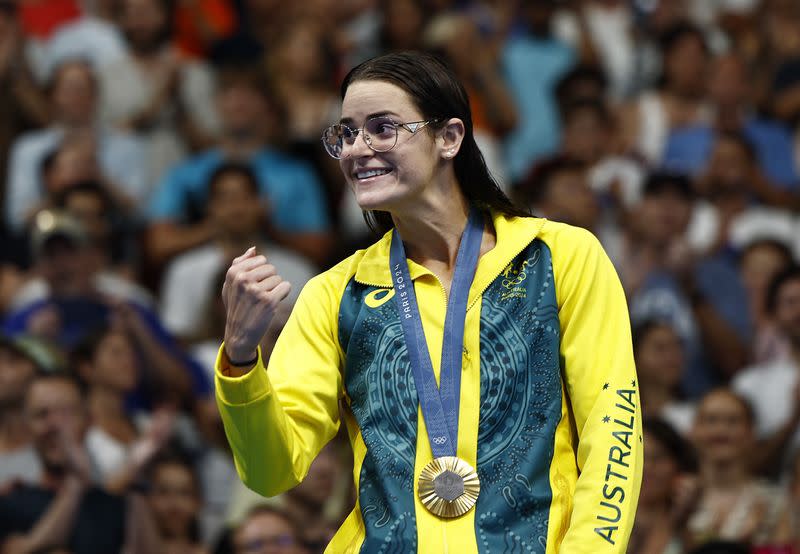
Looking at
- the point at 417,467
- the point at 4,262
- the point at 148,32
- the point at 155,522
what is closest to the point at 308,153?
the point at 148,32

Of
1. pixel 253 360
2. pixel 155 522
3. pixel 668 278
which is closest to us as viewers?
pixel 253 360

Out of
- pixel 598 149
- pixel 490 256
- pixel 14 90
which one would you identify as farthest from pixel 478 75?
pixel 490 256

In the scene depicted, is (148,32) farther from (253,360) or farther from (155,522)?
(253,360)

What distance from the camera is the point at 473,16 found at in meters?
11.5

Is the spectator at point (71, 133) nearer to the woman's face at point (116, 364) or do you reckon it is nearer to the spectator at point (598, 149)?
the woman's face at point (116, 364)

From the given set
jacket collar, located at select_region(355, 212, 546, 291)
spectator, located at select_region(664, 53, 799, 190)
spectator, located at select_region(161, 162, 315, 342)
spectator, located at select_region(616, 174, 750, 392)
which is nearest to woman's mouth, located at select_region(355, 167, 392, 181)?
jacket collar, located at select_region(355, 212, 546, 291)

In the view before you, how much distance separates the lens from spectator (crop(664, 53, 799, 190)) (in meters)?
10.6

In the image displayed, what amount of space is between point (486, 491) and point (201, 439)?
14.5 feet

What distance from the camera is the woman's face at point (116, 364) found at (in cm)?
803

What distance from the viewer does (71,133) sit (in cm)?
977

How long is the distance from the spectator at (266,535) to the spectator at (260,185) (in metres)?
2.58

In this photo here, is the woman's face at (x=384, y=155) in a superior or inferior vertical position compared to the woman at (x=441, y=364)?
superior

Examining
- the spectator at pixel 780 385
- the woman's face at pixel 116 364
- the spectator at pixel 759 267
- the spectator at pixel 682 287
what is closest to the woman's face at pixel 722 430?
the spectator at pixel 780 385

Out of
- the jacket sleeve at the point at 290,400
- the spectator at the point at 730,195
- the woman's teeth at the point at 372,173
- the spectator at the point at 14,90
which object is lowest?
the spectator at the point at 730,195
